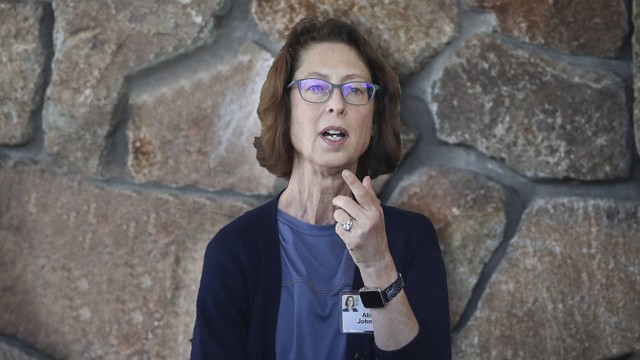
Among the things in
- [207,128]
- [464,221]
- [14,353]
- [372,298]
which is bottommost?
[14,353]

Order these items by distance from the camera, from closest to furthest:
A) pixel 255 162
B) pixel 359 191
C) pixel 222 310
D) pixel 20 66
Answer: pixel 359 191 < pixel 222 310 < pixel 255 162 < pixel 20 66

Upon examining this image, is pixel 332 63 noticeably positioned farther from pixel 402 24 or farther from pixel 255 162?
pixel 255 162

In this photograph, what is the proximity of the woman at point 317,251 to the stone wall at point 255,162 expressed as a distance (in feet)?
0.64

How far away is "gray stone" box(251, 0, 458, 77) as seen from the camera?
2.40 meters

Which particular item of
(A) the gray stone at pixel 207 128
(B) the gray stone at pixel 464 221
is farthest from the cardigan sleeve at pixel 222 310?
(B) the gray stone at pixel 464 221

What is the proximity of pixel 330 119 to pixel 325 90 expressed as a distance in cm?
7

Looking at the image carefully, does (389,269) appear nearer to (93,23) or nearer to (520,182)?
(520,182)

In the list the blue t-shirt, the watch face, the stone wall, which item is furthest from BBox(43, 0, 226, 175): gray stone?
the watch face

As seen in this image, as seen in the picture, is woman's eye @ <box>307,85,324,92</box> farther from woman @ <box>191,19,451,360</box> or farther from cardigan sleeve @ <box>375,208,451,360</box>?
cardigan sleeve @ <box>375,208,451,360</box>

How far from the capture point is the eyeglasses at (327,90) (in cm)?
215

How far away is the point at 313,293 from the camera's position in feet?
7.05

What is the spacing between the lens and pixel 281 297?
2154mm

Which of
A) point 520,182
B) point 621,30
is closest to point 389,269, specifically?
point 520,182

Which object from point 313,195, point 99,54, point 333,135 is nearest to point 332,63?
point 333,135
